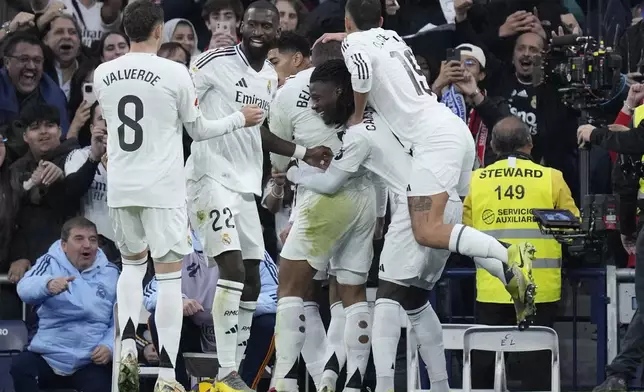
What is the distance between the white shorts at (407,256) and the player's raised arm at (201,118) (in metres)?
1.09

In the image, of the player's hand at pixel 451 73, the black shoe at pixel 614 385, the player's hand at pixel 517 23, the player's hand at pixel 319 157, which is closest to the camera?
the player's hand at pixel 319 157

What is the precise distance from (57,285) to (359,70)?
318 centimetres

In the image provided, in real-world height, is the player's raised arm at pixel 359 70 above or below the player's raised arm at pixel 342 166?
above

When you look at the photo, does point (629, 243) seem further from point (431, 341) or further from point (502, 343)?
point (431, 341)

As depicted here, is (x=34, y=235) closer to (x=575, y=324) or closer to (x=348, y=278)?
(x=348, y=278)

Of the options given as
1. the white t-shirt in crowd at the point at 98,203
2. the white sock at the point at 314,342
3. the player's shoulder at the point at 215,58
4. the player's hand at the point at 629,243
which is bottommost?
the white sock at the point at 314,342

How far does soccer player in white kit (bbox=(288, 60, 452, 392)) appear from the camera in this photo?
8781 millimetres

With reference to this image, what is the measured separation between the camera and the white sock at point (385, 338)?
8773mm

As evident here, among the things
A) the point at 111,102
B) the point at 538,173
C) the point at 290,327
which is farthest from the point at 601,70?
the point at 111,102

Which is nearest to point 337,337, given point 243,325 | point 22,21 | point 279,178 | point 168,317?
point 243,325

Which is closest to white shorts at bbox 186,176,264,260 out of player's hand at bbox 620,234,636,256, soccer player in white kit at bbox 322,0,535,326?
soccer player in white kit at bbox 322,0,535,326

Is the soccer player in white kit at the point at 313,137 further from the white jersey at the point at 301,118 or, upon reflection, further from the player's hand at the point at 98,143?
the player's hand at the point at 98,143

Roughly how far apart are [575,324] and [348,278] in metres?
2.27

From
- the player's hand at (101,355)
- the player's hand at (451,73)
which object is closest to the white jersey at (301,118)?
the player's hand at (451,73)
